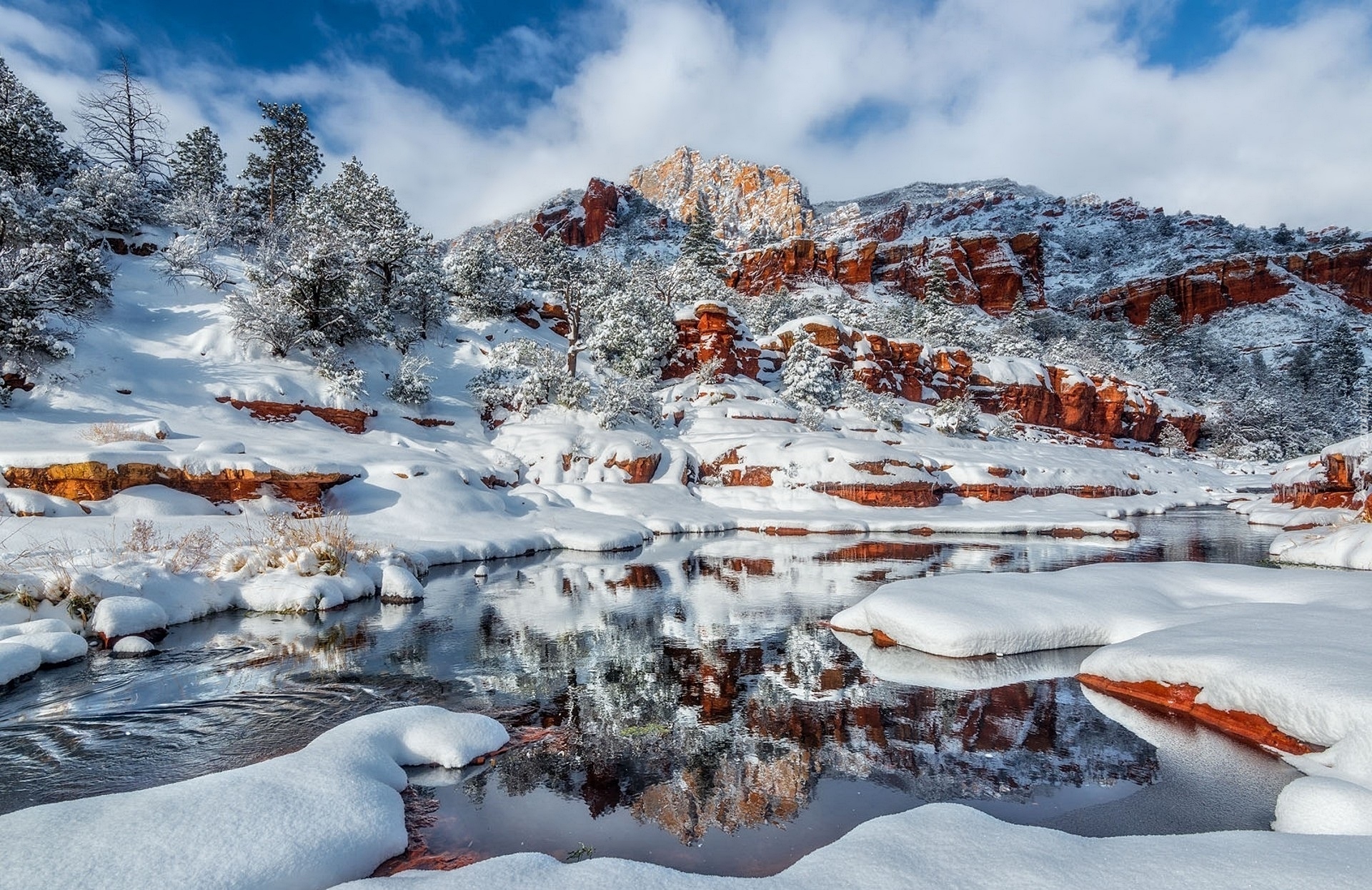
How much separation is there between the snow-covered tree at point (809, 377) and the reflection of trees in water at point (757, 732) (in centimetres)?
2917

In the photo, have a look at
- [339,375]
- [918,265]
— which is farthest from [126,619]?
[918,265]

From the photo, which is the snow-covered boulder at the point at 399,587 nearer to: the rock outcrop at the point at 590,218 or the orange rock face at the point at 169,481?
the orange rock face at the point at 169,481

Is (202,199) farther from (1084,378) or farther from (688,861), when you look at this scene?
(1084,378)

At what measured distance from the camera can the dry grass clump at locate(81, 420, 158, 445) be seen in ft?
54.3

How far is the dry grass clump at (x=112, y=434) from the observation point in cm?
1656

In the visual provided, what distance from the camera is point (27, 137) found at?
28703 millimetres

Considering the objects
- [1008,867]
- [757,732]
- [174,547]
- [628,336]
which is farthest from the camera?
[628,336]

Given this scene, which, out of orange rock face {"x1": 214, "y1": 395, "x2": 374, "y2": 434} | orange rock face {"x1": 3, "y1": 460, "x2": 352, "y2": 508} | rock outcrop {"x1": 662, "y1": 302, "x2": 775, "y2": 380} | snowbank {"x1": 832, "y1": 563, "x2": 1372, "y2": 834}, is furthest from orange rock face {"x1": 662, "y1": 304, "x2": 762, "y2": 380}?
snowbank {"x1": 832, "y1": 563, "x2": 1372, "y2": 834}

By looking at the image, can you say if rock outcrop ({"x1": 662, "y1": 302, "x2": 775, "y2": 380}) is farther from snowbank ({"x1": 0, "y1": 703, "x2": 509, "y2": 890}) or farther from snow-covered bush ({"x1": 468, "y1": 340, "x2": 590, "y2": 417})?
snowbank ({"x1": 0, "y1": 703, "x2": 509, "y2": 890})

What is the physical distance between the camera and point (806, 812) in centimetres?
472

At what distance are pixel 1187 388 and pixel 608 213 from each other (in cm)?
8456

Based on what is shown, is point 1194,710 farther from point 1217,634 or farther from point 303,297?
point 303,297

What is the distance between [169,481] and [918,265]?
91080mm

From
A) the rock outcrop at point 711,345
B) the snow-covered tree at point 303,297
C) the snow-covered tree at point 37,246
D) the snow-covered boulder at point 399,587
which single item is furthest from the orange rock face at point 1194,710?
the rock outcrop at point 711,345
